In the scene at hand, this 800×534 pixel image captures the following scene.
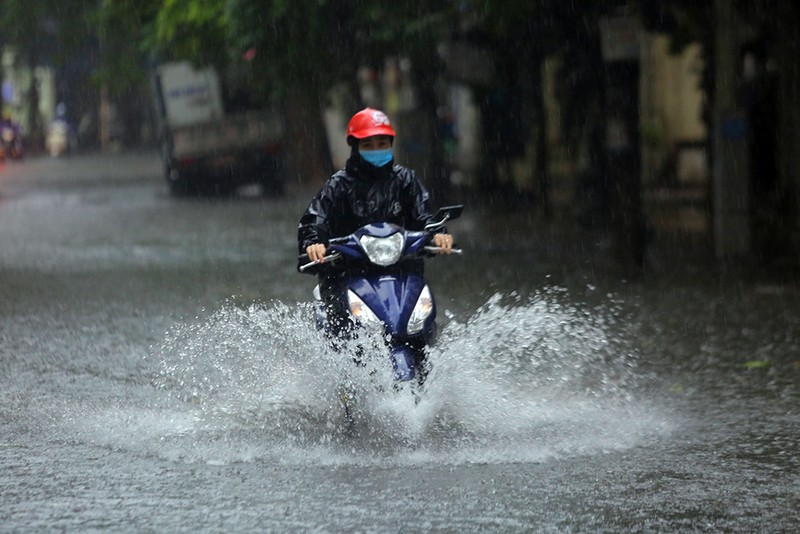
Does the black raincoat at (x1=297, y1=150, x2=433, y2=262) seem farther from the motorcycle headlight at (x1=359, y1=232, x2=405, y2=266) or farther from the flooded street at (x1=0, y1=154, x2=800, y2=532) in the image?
the flooded street at (x1=0, y1=154, x2=800, y2=532)

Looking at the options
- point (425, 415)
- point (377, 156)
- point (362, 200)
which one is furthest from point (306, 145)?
point (425, 415)

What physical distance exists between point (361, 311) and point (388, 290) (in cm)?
16

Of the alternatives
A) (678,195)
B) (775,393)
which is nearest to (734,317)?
(775,393)

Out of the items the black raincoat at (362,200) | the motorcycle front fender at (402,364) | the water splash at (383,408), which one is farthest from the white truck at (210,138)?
the motorcycle front fender at (402,364)

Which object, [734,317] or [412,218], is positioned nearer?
[412,218]

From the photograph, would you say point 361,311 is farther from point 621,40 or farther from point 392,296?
point 621,40

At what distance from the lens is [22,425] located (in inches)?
320

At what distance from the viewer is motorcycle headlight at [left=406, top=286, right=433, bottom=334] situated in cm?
750

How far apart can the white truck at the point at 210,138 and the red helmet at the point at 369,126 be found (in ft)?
84.6

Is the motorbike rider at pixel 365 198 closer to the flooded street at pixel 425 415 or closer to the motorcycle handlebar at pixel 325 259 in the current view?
the motorcycle handlebar at pixel 325 259

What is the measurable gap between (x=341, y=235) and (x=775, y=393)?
2.73 metres

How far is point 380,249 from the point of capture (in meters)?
7.46

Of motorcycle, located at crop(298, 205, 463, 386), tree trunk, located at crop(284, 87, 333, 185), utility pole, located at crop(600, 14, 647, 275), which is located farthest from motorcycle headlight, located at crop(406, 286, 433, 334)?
tree trunk, located at crop(284, 87, 333, 185)

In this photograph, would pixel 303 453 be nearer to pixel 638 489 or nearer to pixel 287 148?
pixel 638 489
